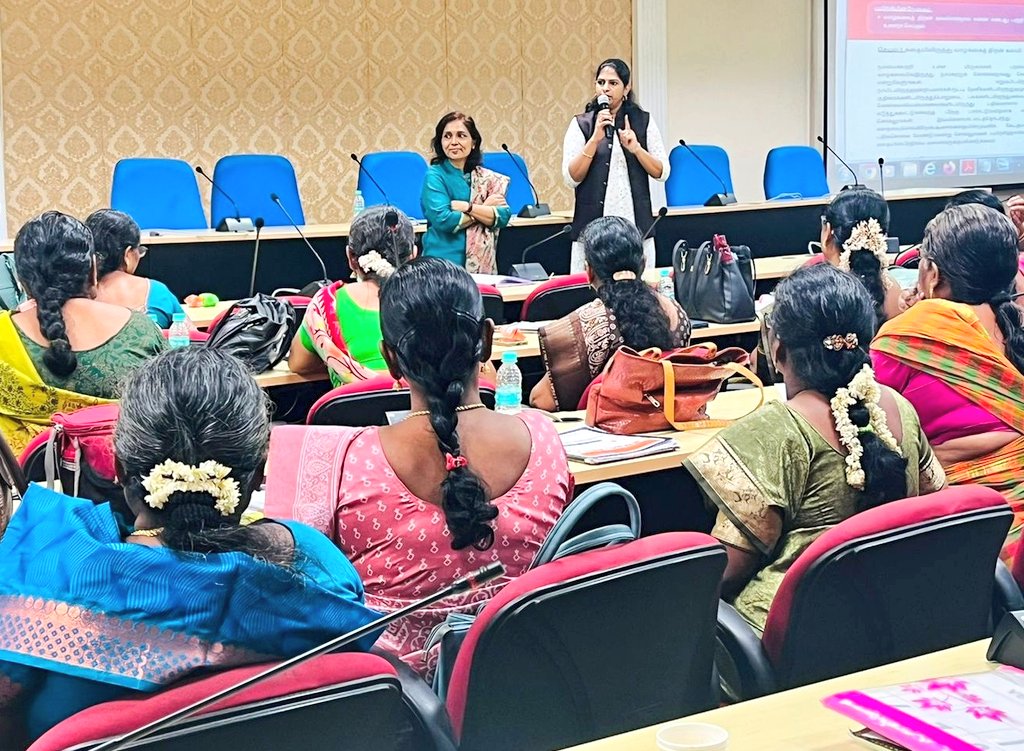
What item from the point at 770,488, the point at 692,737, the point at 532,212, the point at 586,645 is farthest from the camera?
the point at 532,212

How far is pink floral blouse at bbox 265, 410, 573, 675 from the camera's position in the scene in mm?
1966

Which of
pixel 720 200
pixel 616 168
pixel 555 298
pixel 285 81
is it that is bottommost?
pixel 555 298

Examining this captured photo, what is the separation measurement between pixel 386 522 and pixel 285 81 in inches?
256

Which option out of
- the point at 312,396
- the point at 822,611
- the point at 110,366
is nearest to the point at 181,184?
the point at 312,396

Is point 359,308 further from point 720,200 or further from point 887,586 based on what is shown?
point 720,200

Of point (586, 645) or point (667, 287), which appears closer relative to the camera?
point (586, 645)

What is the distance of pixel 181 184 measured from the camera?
6.72 m

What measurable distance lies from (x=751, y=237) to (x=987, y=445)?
16.8 feet

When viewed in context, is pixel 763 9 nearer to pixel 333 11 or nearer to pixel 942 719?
pixel 333 11

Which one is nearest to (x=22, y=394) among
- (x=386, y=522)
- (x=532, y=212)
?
(x=386, y=522)

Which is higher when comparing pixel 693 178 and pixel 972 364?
pixel 693 178

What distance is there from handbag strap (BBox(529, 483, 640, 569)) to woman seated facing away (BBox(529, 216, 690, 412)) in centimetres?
140

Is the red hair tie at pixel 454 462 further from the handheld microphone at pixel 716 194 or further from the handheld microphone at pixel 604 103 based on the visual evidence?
the handheld microphone at pixel 716 194

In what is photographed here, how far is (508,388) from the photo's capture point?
3.24 metres
